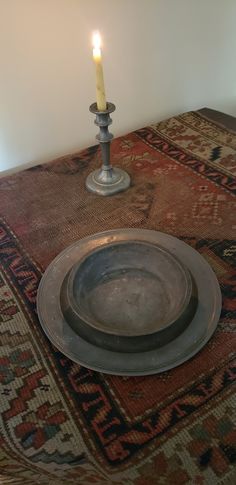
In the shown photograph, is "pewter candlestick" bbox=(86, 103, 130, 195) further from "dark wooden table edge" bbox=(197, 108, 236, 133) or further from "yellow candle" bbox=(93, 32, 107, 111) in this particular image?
"dark wooden table edge" bbox=(197, 108, 236, 133)

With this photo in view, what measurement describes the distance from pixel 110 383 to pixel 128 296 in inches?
6.3

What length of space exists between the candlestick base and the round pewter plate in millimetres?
183

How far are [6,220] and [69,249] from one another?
0.73ft

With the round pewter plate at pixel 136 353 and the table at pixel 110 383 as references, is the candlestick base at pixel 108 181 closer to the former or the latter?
the table at pixel 110 383

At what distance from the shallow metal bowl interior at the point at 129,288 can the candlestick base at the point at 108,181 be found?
29 centimetres

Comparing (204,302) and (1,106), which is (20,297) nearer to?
(204,302)

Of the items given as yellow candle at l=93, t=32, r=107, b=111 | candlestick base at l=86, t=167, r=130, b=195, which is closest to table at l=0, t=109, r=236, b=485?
candlestick base at l=86, t=167, r=130, b=195

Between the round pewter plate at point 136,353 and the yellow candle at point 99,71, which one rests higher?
the yellow candle at point 99,71

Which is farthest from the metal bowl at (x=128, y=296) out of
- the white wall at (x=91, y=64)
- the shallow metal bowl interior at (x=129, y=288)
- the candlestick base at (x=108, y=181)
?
the white wall at (x=91, y=64)

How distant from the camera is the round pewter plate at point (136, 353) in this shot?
0.61 meters

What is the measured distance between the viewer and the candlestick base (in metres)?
1.01

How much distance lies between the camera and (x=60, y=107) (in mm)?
1192

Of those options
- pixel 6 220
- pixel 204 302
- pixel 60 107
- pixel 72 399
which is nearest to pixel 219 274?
pixel 204 302

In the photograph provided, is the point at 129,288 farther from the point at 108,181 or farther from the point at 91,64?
the point at 91,64
